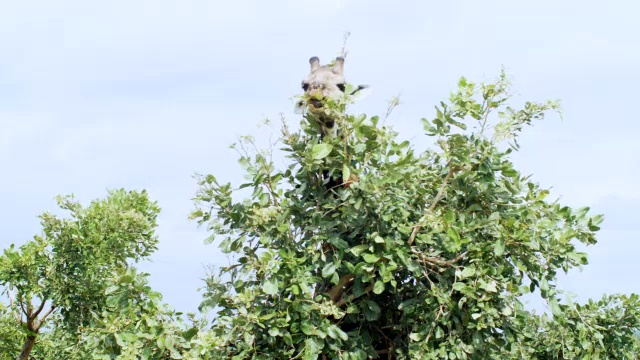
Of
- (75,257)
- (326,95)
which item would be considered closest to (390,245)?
(326,95)

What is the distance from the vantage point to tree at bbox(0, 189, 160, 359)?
1268cm

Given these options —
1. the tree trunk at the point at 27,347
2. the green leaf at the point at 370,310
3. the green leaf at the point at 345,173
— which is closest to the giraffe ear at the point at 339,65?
the green leaf at the point at 345,173

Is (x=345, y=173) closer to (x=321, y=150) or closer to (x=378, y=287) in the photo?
(x=321, y=150)

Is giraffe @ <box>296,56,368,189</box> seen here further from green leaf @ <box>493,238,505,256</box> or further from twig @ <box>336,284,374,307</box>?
green leaf @ <box>493,238,505,256</box>

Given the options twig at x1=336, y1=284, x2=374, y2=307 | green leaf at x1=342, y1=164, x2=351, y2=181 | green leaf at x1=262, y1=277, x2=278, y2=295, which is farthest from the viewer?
twig at x1=336, y1=284, x2=374, y2=307

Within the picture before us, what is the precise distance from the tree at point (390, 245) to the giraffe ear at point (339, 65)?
27.5 inches

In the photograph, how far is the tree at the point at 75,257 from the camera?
12680 millimetres

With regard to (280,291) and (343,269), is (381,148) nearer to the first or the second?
(343,269)

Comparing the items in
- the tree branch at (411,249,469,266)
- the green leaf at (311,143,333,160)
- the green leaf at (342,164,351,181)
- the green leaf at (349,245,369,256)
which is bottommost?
the green leaf at (349,245,369,256)

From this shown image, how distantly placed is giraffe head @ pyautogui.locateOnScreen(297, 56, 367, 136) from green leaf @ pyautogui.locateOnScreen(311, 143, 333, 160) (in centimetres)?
28

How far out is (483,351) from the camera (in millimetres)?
6320

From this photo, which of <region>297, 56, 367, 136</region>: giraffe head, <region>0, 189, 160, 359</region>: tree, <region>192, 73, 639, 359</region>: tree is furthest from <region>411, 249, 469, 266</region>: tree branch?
<region>0, 189, 160, 359</region>: tree

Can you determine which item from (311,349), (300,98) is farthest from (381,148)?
(311,349)

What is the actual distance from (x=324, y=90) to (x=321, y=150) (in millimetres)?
827
